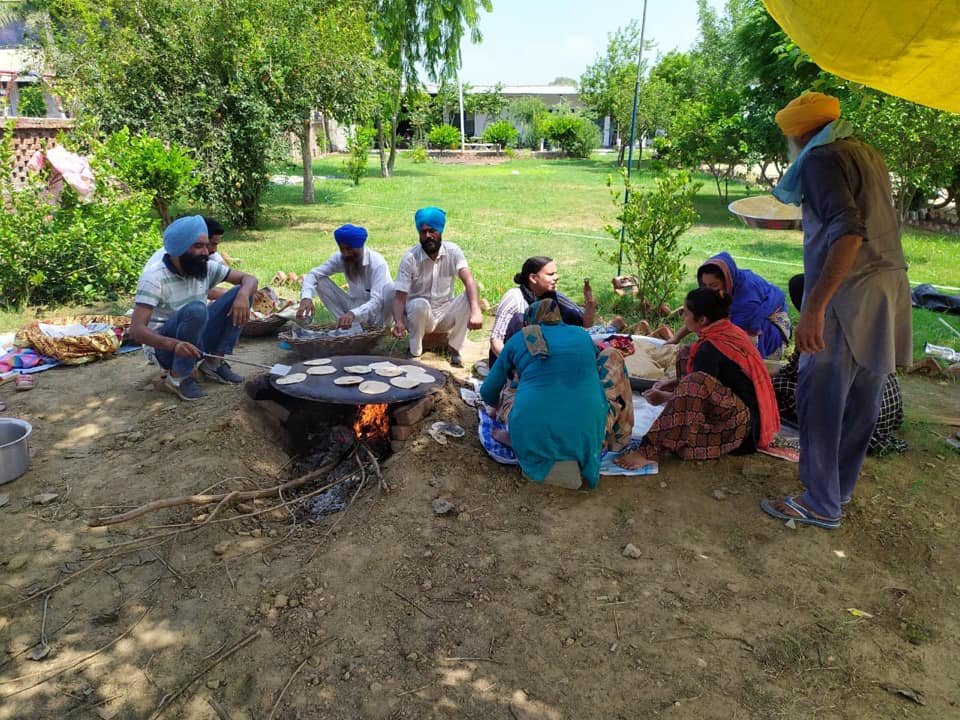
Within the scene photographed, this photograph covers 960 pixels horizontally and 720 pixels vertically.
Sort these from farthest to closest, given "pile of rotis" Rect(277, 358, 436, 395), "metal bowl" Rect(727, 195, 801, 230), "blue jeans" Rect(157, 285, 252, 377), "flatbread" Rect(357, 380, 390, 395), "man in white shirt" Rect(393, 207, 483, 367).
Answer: "metal bowl" Rect(727, 195, 801, 230), "man in white shirt" Rect(393, 207, 483, 367), "blue jeans" Rect(157, 285, 252, 377), "pile of rotis" Rect(277, 358, 436, 395), "flatbread" Rect(357, 380, 390, 395)

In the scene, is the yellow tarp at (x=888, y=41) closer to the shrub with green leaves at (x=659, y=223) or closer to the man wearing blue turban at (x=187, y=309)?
the man wearing blue turban at (x=187, y=309)

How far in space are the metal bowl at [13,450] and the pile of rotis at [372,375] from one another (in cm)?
130

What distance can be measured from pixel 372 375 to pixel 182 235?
1486mm


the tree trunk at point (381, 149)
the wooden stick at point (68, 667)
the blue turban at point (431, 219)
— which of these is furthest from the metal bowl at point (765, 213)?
the tree trunk at point (381, 149)

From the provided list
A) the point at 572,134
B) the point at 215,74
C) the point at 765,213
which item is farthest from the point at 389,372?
the point at 572,134

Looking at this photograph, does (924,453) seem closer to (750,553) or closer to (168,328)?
(750,553)

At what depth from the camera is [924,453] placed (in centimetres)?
373

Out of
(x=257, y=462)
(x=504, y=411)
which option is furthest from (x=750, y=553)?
(x=257, y=462)

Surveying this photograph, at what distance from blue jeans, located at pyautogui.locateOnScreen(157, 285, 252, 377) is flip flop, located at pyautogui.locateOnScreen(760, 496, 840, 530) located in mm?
3436

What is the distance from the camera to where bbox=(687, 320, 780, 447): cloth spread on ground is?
327cm

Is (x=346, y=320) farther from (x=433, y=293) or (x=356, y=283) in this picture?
(x=433, y=293)

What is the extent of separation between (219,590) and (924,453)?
12.3 ft

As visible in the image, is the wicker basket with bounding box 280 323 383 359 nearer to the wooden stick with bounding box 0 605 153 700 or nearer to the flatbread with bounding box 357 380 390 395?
the flatbread with bounding box 357 380 390 395

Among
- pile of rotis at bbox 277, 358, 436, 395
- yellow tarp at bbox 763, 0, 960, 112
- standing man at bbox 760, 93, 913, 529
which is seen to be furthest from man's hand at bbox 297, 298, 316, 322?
yellow tarp at bbox 763, 0, 960, 112
